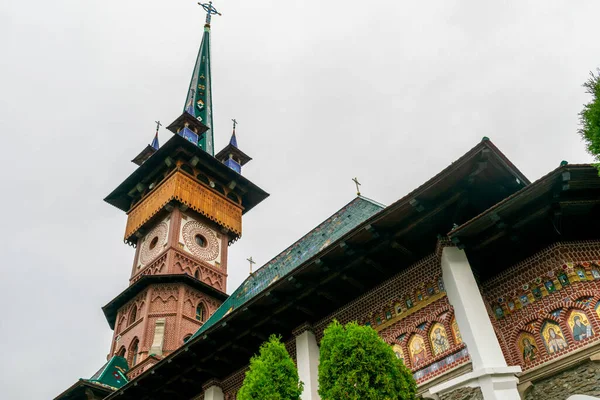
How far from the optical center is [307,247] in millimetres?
16422

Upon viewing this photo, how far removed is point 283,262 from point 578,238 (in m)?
9.99

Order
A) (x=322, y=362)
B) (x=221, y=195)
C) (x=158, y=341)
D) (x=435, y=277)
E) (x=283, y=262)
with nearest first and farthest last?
(x=322, y=362), (x=435, y=277), (x=283, y=262), (x=158, y=341), (x=221, y=195)

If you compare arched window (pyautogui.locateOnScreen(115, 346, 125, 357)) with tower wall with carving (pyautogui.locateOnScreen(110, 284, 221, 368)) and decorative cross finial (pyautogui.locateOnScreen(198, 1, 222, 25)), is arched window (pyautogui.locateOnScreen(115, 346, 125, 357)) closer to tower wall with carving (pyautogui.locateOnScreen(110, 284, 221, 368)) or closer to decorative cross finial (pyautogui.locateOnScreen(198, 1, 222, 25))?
tower wall with carving (pyautogui.locateOnScreen(110, 284, 221, 368))

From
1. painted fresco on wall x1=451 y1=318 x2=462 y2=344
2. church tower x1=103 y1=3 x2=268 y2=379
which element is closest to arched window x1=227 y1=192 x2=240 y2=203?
church tower x1=103 y1=3 x2=268 y2=379

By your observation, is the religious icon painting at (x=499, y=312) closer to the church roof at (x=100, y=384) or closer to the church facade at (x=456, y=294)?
the church facade at (x=456, y=294)

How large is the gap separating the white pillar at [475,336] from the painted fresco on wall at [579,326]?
108 cm

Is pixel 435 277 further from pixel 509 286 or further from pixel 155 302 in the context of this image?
pixel 155 302

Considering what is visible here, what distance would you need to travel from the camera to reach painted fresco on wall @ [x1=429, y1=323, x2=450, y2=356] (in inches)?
366

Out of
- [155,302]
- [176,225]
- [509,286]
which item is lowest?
[509,286]

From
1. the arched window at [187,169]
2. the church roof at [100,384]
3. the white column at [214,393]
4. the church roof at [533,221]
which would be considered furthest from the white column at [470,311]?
the arched window at [187,169]

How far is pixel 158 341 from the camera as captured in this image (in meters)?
22.2

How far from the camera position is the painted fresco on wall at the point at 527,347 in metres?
8.62

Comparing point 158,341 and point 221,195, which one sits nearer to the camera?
point 158,341

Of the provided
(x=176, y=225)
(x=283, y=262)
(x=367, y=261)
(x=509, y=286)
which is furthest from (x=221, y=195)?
(x=509, y=286)
